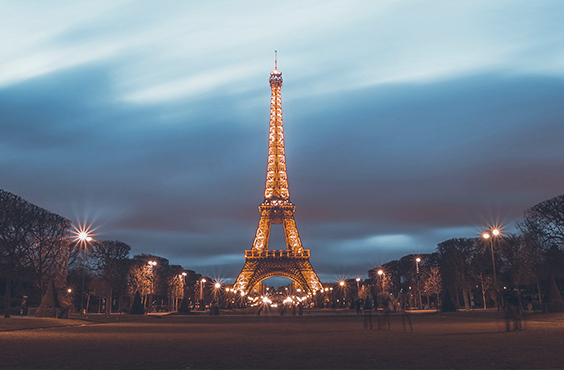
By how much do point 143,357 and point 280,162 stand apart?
86.3 metres

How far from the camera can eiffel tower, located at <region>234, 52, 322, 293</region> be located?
87.3 metres

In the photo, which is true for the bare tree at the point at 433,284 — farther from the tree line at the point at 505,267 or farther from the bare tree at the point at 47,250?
the bare tree at the point at 47,250

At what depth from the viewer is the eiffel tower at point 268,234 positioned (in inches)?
3438

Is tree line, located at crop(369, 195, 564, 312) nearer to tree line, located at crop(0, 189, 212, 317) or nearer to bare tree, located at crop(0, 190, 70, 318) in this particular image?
Answer: tree line, located at crop(0, 189, 212, 317)

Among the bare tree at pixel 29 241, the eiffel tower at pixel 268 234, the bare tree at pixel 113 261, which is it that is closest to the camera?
the bare tree at pixel 29 241

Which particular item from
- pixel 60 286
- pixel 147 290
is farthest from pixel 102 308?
pixel 60 286

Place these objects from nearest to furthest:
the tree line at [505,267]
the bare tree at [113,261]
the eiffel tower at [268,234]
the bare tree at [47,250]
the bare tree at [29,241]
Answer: the bare tree at [29,241]
the tree line at [505,267]
the bare tree at [47,250]
the bare tree at [113,261]
the eiffel tower at [268,234]

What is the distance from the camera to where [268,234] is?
9400 cm

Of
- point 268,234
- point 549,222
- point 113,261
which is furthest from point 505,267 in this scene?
point 113,261

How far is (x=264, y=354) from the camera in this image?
1455 centimetres

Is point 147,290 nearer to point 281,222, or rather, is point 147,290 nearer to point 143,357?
point 281,222

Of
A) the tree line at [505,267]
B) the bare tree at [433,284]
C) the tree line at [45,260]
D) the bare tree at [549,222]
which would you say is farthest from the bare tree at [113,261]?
the bare tree at [549,222]

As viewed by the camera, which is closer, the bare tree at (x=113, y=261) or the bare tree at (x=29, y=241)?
the bare tree at (x=29, y=241)

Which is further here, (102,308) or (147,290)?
(102,308)
